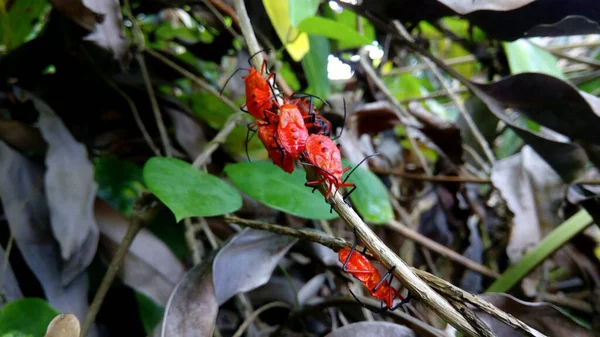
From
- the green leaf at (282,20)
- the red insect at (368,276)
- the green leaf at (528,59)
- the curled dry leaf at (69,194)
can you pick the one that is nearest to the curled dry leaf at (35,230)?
the curled dry leaf at (69,194)

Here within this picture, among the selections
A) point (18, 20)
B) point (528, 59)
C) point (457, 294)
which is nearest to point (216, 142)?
point (457, 294)

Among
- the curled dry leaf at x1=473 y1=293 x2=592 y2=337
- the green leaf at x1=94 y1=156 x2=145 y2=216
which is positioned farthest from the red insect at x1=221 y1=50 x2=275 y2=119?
the green leaf at x1=94 y1=156 x2=145 y2=216

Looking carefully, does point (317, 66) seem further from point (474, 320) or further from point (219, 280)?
point (474, 320)

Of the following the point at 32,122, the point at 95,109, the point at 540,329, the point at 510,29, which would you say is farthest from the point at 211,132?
the point at 540,329

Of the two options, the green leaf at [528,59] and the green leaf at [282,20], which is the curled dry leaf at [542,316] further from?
the green leaf at [528,59]

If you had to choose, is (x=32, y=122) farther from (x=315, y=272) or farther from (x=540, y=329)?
(x=540, y=329)

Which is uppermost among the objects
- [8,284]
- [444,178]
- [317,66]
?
[317,66]
